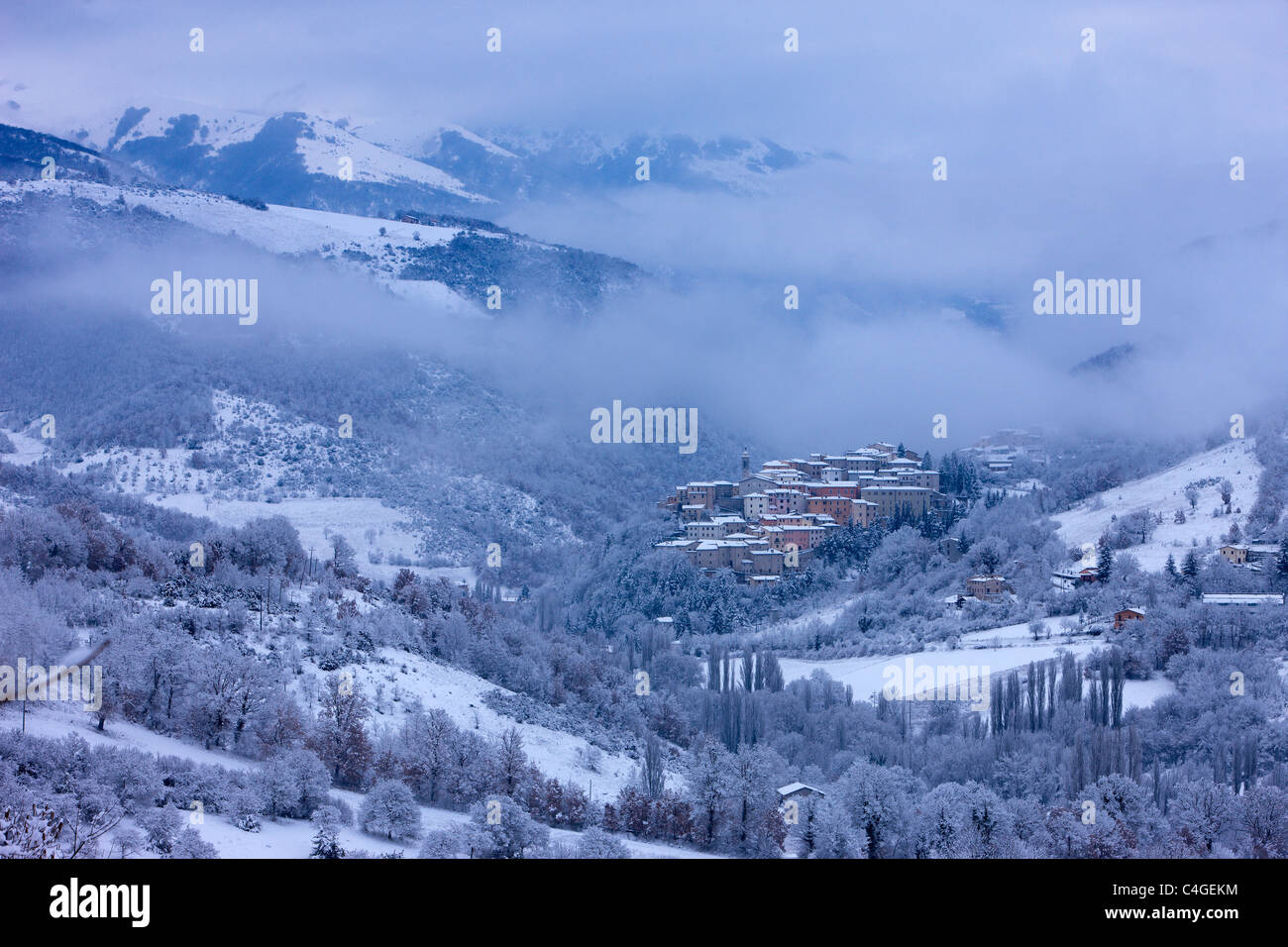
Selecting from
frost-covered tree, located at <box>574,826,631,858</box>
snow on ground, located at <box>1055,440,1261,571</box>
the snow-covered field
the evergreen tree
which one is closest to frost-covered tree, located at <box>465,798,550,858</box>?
frost-covered tree, located at <box>574,826,631,858</box>

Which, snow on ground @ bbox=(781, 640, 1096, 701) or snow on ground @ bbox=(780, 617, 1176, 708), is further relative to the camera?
snow on ground @ bbox=(781, 640, 1096, 701)

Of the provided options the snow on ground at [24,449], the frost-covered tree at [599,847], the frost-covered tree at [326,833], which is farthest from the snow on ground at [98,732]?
the snow on ground at [24,449]

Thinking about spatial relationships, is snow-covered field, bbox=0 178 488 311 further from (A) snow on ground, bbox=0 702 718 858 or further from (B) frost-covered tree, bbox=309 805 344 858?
(B) frost-covered tree, bbox=309 805 344 858

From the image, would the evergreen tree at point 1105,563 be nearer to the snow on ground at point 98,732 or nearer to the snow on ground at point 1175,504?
the snow on ground at point 1175,504

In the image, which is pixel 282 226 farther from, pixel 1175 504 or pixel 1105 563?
pixel 1105 563

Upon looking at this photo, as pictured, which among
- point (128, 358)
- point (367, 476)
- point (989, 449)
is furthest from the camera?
point (989, 449)
